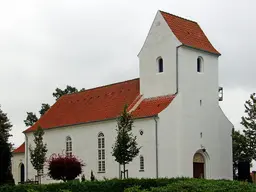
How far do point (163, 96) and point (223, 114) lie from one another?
600 cm

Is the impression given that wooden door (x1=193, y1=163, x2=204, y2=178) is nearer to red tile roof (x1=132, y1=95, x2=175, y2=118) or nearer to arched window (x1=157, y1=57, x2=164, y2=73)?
red tile roof (x1=132, y1=95, x2=175, y2=118)

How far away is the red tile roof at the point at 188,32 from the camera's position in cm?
4669

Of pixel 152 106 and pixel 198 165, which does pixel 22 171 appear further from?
pixel 198 165

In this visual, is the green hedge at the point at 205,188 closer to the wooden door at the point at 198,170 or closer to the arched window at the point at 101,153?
the wooden door at the point at 198,170

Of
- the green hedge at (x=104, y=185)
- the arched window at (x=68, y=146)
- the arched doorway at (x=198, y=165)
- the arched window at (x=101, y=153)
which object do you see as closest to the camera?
the green hedge at (x=104, y=185)

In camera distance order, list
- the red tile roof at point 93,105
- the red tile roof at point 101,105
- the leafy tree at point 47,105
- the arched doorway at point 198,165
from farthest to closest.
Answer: the leafy tree at point 47,105 → the red tile roof at point 93,105 → the red tile roof at point 101,105 → the arched doorway at point 198,165

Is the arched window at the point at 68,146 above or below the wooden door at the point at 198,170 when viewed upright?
above

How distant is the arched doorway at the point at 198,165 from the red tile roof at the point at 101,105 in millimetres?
5266

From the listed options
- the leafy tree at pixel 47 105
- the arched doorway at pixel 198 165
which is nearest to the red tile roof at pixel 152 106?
the arched doorway at pixel 198 165

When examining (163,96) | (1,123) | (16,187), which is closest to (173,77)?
(163,96)

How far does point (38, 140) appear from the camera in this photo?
49.5 metres

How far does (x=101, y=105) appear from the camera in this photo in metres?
52.9

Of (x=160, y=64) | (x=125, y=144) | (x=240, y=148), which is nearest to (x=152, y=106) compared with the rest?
(x=160, y=64)

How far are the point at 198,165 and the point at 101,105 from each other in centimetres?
1147
